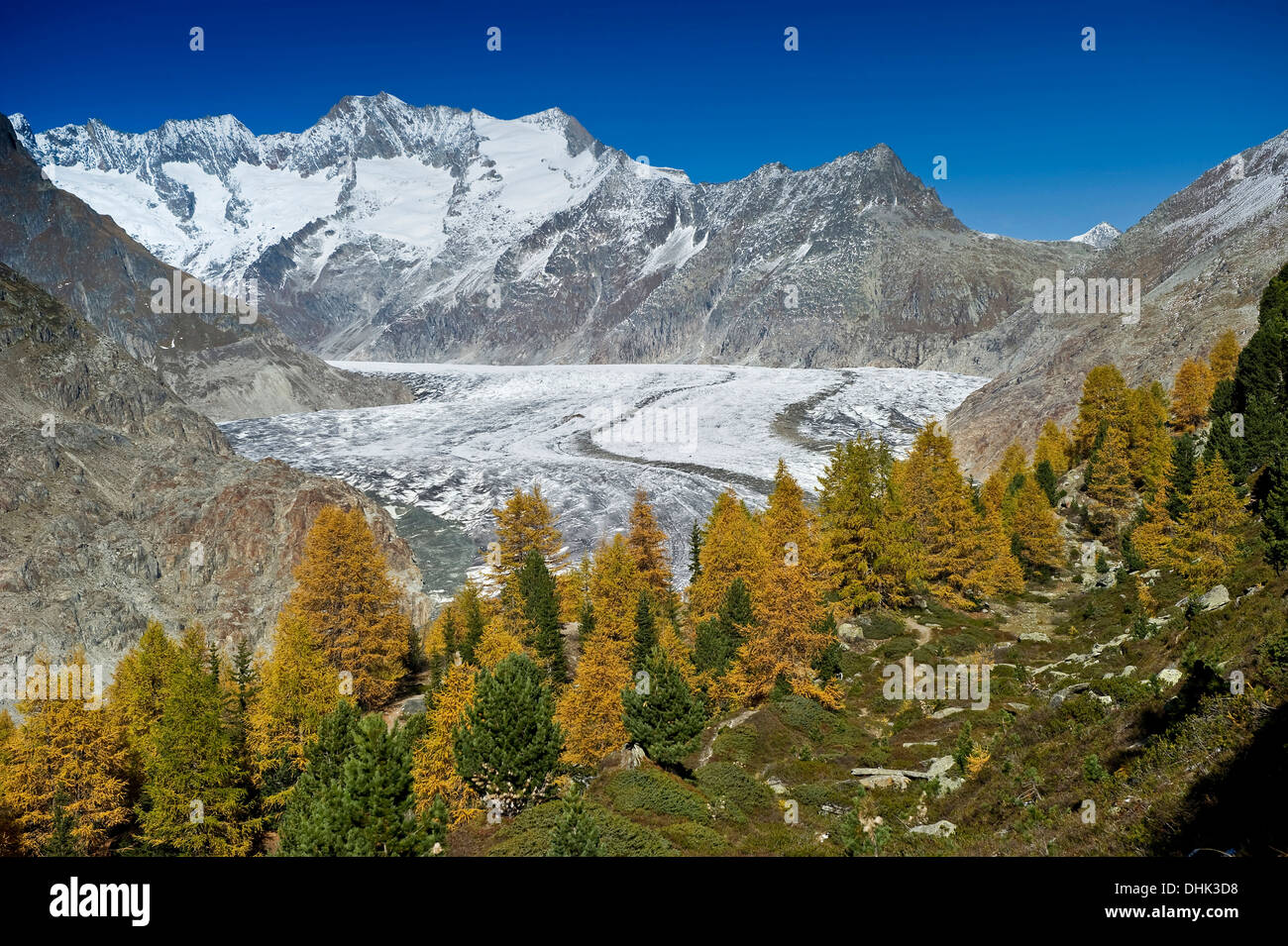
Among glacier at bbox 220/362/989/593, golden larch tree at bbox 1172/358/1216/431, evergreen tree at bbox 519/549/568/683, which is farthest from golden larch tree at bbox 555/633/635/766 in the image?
golden larch tree at bbox 1172/358/1216/431

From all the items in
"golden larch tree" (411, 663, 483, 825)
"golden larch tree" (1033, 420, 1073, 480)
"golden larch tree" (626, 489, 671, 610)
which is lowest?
"golden larch tree" (411, 663, 483, 825)

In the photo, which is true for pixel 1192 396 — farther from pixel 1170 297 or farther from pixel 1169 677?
pixel 1170 297

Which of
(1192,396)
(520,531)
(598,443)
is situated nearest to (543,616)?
(520,531)

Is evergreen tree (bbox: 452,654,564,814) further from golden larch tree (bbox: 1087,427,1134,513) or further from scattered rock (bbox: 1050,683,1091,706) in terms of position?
golden larch tree (bbox: 1087,427,1134,513)

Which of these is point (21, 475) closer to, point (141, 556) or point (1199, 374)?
point (141, 556)

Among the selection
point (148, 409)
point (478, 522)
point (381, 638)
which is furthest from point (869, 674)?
point (148, 409)

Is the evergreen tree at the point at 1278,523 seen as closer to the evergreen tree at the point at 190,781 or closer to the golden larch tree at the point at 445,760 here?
the golden larch tree at the point at 445,760
